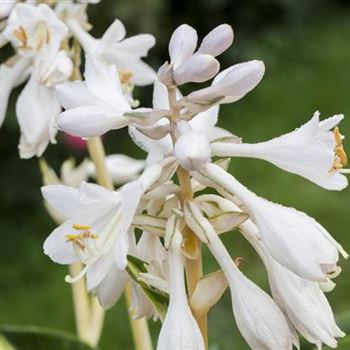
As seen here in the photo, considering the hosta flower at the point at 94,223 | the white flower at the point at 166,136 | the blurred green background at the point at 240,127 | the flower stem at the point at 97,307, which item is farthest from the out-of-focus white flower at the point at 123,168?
the blurred green background at the point at 240,127

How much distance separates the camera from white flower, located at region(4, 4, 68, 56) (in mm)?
1274

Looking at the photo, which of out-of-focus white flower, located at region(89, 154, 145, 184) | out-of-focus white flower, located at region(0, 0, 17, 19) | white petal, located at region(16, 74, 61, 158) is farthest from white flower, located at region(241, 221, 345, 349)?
out-of-focus white flower, located at region(89, 154, 145, 184)

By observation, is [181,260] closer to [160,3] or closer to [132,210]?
[132,210]

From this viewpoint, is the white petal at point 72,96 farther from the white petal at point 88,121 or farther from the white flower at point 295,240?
the white flower at point 295,240

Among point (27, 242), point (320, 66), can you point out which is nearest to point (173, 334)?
point (27, 242)

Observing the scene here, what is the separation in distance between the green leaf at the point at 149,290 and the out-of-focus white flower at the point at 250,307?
0.07 metres

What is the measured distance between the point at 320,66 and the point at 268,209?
4.70m

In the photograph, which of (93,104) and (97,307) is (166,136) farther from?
(97,307)

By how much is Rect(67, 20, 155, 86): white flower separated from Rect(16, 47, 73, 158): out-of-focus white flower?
0.04 meters

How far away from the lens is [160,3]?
4539 mm

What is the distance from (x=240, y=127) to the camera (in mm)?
4793

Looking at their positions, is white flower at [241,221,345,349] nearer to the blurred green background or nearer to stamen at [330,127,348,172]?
stamen at [330,127,348,172]

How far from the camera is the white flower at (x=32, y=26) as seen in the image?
4.18 ft

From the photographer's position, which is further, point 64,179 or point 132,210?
point 64,179
